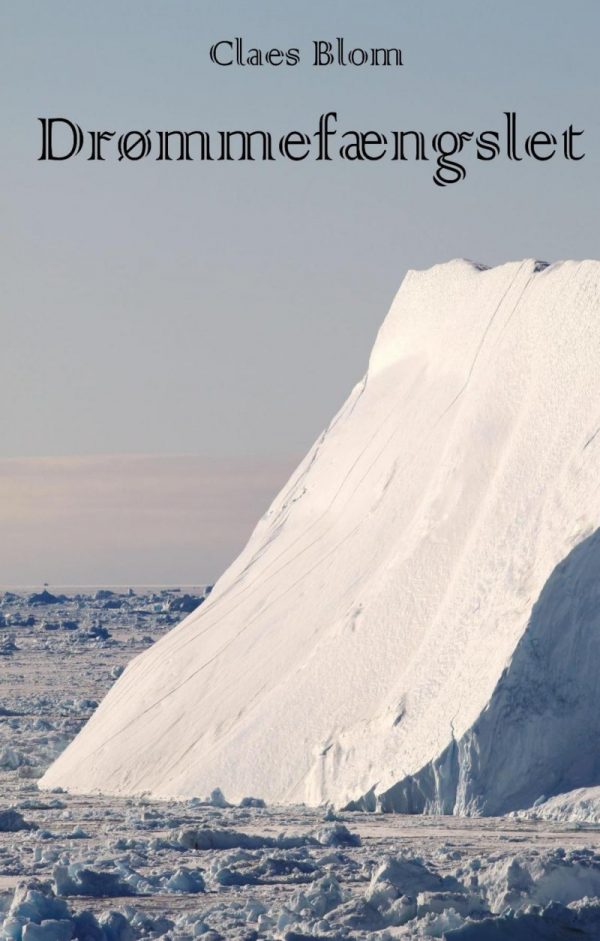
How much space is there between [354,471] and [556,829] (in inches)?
327

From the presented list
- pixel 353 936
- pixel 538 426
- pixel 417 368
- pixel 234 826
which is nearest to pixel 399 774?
pixel 234 826

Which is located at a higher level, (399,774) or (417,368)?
(417,368)

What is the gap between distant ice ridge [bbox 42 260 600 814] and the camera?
17266 millimetres

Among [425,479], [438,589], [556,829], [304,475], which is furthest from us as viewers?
[304,475]

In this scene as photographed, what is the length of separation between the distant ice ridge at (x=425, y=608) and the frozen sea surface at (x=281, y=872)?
591mm

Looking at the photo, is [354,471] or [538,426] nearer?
[538,426]

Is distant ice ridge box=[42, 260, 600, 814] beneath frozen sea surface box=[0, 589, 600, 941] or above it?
above

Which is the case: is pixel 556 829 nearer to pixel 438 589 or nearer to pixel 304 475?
pixel 438 589

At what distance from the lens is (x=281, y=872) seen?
1362cm

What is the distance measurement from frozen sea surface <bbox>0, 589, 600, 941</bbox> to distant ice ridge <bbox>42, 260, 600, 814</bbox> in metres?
0.59

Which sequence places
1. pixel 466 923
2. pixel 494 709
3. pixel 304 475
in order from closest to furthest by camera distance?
pixel 466 923 → pixel 494 709 → pixel 304 475

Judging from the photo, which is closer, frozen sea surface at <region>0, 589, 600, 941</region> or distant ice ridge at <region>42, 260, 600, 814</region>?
frozen sea surface at <region>0, 589, 600, 941</region>

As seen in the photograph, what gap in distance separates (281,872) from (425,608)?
611 cm

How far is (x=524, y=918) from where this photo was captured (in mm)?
10859
